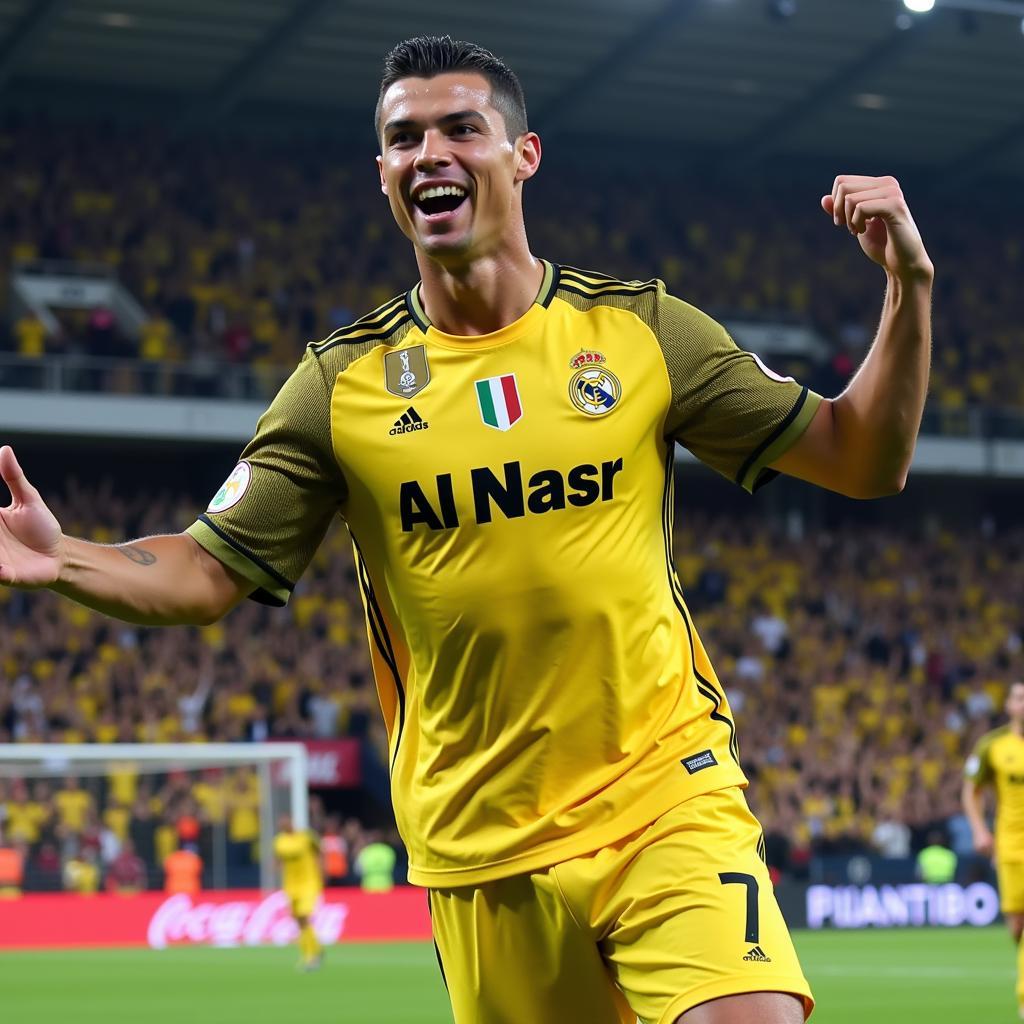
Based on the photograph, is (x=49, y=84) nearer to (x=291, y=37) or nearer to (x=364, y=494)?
(x=291, y=37)

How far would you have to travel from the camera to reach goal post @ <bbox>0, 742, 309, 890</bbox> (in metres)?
25.0

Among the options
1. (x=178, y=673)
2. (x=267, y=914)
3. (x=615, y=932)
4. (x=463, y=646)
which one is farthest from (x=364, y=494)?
(x=178, y=673)

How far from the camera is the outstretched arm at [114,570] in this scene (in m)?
4.03

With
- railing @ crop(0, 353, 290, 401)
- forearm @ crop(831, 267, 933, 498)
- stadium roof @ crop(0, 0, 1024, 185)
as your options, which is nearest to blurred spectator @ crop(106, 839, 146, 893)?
railing @ crop(0, 353, 290, 401)

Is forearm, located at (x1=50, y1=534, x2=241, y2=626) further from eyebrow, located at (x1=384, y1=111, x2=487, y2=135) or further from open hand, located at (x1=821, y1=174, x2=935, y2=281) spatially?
open hand, located at (x1=821, y1=174, x2=935, y2=281)

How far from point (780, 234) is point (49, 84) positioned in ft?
48.3

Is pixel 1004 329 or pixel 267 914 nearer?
pixel 267 914

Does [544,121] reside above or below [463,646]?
above

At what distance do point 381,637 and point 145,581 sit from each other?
0.56 metres

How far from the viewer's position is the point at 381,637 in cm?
453

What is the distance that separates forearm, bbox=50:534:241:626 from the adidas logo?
53cm

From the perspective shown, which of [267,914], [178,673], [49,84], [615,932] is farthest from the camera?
[49,84]

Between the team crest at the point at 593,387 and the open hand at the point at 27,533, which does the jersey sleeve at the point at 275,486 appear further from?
the team crest at the point at 593,387

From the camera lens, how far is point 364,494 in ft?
14.4
